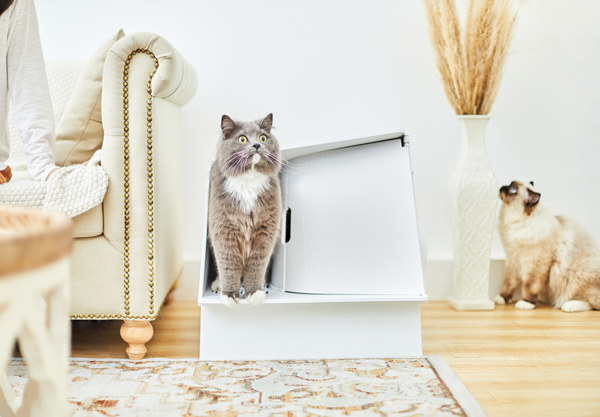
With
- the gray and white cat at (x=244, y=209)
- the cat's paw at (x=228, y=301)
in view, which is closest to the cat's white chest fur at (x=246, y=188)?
the gray and white cat at (x=244, y=209)

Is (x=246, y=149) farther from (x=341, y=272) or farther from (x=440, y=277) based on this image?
(x=440, y=277)

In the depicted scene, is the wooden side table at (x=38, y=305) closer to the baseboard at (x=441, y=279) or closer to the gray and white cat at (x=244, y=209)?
the gray and white cat at (x=244, y=209)

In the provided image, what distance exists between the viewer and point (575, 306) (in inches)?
82.0

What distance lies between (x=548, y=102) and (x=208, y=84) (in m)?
1.36

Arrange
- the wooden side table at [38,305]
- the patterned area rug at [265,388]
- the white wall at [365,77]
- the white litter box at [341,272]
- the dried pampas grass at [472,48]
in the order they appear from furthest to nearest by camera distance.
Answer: the white wall at [365,77], the dried pampas grass at [472,48], the white litter box at [341,272], the patterned area rug at [265,388], the wooden side table at [38,305]

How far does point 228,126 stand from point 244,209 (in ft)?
0.73

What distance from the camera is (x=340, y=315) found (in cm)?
159

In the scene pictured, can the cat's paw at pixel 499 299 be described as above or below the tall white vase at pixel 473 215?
below

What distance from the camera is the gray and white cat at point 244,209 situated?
5.05ft

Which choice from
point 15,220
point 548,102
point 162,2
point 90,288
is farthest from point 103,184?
point 548,102

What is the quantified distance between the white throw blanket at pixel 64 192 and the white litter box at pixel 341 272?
0.32 meters

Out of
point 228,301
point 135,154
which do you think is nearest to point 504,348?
point 228,301

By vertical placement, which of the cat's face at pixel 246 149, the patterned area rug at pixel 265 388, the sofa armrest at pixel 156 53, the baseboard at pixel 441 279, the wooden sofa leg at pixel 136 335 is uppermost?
the sofa armrest at pixel 156 53

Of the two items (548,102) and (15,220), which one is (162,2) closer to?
(548,102)
